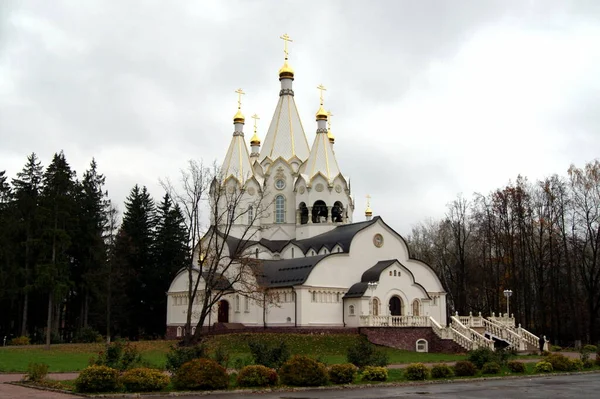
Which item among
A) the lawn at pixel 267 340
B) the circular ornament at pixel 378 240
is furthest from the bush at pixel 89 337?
the circular ornament at pixel 378 240

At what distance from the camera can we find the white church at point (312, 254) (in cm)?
4019

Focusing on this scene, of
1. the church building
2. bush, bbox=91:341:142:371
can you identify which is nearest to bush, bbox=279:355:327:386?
bush, bbox=91:341:142:371

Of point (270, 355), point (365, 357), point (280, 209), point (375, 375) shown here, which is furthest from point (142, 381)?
point (280, 209)

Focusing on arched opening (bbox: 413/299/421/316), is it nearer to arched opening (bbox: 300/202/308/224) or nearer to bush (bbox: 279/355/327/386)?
arched opening (bbox: 300/202/308/224)

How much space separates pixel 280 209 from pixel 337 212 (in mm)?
4455

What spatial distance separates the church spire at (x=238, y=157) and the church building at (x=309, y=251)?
0.26ft

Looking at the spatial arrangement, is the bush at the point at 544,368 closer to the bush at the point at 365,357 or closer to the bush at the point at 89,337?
the bush at the point at 365,357

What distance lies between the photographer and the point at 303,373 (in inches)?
732

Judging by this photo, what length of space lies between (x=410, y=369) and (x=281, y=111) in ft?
108

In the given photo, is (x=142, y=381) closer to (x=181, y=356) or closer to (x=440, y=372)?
(x=181, y=356)

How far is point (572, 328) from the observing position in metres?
46.0

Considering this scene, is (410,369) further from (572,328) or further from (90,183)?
(90,183)

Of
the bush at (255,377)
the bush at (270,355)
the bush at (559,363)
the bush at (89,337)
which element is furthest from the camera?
the bush at (89,337)

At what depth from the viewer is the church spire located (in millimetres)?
49375
